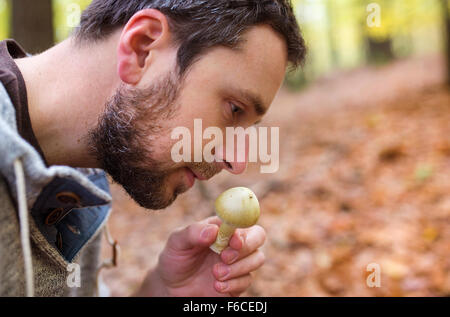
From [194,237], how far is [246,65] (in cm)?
75

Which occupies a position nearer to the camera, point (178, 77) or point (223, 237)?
point (178, 77)

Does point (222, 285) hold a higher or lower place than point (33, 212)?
lower

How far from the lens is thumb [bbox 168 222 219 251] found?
149 cm

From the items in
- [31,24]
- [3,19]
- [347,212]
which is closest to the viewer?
[347,212]

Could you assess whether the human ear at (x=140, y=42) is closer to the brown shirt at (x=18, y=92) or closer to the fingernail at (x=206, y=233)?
the brown shirt at (x=18, y=92)

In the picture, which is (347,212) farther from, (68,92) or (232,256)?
(68,92)

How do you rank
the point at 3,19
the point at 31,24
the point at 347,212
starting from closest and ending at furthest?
the point at 347,212
the point at 31,24
the point at 3,19

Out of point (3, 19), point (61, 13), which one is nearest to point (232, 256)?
point (61, 13)

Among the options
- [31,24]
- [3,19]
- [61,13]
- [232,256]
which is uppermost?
[3,19]

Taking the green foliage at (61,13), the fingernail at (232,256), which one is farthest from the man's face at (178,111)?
the green foliage at (61,13)

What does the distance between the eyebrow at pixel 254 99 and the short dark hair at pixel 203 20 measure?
18 cm

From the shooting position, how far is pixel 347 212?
3.28 m

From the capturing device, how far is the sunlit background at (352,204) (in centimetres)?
243
